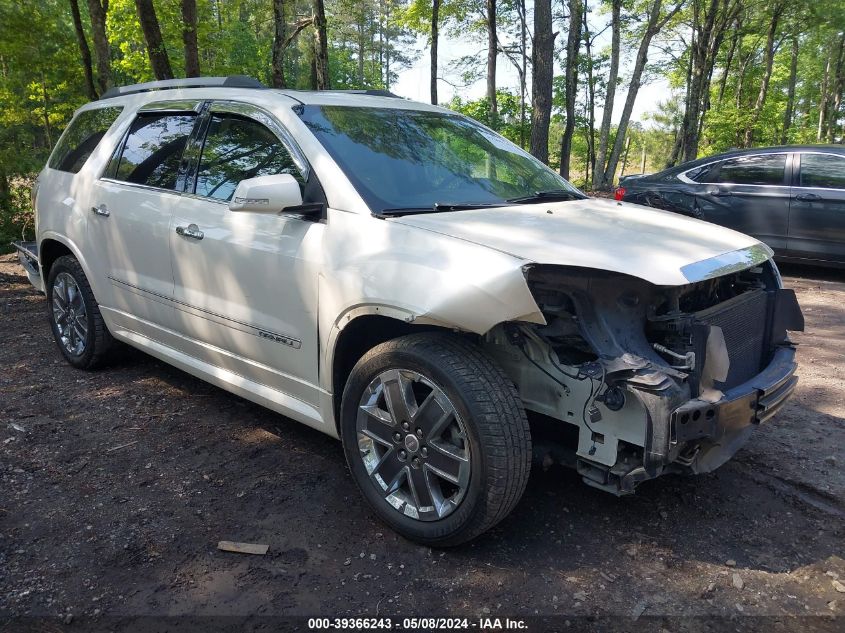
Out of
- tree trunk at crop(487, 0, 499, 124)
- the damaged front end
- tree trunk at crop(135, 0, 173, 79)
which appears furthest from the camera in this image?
tree trunk at crop(487, 0, 499, 124)

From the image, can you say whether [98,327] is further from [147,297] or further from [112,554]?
[112,554]

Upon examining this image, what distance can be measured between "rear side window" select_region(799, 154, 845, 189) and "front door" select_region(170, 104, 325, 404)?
7.15m

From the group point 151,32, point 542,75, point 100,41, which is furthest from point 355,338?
point 100,41

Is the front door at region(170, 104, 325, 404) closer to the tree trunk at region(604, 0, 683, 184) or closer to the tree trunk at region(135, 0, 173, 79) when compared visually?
the tree trunk at region(135, 0, 173, 79)

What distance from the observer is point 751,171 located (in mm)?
8414

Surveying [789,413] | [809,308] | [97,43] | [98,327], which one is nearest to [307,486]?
[98,327]

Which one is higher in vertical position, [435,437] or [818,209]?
[818,209]

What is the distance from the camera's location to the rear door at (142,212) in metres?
3.89

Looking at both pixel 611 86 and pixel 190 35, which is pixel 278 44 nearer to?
pixel 190 35

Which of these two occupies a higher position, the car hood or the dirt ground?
the car hood

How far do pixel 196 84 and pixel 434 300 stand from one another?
2.74m

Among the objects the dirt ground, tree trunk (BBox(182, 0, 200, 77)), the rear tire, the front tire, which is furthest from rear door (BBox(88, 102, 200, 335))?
tree trunk (BBox(182, 0, 200, 77))

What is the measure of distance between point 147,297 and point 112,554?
174cm

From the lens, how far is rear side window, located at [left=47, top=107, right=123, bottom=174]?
4703 mm
